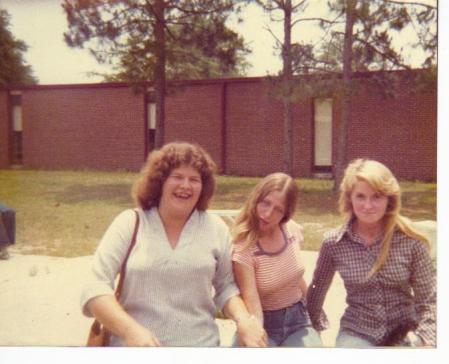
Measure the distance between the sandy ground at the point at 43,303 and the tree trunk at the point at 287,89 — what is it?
479mm

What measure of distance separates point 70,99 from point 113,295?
1.05 m

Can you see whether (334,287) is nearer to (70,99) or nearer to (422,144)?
(422,144)

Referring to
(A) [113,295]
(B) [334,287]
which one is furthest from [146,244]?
(B) [334,287]

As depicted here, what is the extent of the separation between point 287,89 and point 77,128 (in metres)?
0.92

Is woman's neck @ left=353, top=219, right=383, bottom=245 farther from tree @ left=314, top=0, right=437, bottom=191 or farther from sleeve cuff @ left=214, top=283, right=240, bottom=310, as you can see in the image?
sleeve cuff @ left=214, top=283, right=240, bottom=310

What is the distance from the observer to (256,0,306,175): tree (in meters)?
2.03

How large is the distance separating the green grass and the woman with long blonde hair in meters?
0.22

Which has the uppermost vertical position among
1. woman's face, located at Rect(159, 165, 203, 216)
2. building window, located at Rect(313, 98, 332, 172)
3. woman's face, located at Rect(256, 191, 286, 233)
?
building window, located at Rect(313, 98, 332, 172)

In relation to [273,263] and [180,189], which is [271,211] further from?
[180,189]

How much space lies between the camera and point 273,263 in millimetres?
1675

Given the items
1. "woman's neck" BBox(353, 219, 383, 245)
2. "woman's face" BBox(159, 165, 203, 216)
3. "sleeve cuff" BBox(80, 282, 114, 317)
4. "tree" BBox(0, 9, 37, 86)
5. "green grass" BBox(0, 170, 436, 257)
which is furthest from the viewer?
"tree" BBox(0, 9, 37, 86)

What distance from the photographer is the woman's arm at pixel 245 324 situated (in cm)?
162

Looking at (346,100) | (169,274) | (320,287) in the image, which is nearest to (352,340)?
(320,287)

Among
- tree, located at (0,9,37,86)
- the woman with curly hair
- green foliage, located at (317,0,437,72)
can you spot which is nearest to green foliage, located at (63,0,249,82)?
tree, located at (0,9,37,86)
